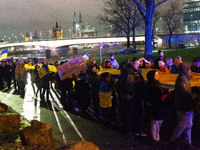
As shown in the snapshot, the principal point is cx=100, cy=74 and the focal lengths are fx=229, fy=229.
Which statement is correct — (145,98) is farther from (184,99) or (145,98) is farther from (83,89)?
(83,89)

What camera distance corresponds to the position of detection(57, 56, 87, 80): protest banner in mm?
8977

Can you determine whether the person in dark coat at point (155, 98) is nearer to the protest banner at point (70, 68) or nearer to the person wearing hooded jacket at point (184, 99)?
the person wearing hooded jacket at point (184, 99)

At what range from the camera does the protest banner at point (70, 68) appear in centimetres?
898

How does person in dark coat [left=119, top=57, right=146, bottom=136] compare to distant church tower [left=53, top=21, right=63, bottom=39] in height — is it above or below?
below

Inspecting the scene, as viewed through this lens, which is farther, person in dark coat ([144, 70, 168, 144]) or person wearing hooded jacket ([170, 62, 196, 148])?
person in dark coat ([144, 70, 168, 144])

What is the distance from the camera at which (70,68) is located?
9.05 m

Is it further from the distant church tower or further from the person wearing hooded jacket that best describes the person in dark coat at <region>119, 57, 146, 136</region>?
the distant church tower

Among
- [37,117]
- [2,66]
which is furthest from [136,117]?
[2,66]

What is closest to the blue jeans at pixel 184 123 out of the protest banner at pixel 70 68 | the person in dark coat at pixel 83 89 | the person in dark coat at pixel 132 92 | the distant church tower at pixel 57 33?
the person in dark coat at pixel 132 92

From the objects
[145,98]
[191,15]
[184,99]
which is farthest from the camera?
[191,15]

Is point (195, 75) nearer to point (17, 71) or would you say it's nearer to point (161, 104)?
point (161, 104)

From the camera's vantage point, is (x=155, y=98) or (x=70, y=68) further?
(x=70, y=68)

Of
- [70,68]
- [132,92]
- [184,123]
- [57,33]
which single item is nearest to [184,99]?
[184,123]

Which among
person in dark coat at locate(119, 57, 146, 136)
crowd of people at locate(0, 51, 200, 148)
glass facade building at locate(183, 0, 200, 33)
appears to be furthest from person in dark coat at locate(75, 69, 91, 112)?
glass facade building at locate(183, 0, 200, 33)
